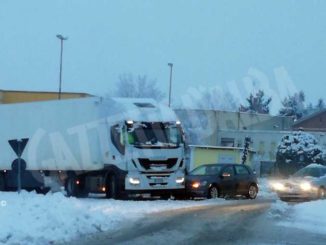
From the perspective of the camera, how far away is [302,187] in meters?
24.6

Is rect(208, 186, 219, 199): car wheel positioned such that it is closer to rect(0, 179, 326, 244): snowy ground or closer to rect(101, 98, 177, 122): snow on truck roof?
rect(101, 98, 177, 122): snow on truck roof

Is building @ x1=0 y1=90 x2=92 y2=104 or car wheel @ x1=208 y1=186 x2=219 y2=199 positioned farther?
building @ x1=0 y1=90 x2=92 y2=104

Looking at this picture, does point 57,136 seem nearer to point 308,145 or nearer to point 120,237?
point 120,237

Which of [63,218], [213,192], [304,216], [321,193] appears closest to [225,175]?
[213,192]

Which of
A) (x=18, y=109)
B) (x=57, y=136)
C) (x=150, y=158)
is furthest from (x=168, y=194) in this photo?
(x=18, y=109)

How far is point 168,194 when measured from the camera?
26234 mm

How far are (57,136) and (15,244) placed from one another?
15.3 meters

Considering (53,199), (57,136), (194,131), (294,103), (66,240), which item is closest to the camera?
(66,240)

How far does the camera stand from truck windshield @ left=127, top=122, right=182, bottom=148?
2489cm

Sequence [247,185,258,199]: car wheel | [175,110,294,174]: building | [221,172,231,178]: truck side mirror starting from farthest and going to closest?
[175,110,294,174]: building < [247,185,258,199]: car wheel < [221,172,231,178]: truck side mirror

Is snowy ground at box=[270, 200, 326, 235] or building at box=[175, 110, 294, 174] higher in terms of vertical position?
building at box=[175, 110, 294, 174]

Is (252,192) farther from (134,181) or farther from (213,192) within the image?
(134,181)

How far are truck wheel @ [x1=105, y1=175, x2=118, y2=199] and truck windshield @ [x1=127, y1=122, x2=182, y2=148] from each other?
1.62 m

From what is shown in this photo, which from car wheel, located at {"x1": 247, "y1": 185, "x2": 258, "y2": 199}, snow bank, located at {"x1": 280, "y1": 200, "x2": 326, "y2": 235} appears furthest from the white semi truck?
snow bank, located at {"x1": 280, "y1": 200, "x2": 326, "y2": 235}
